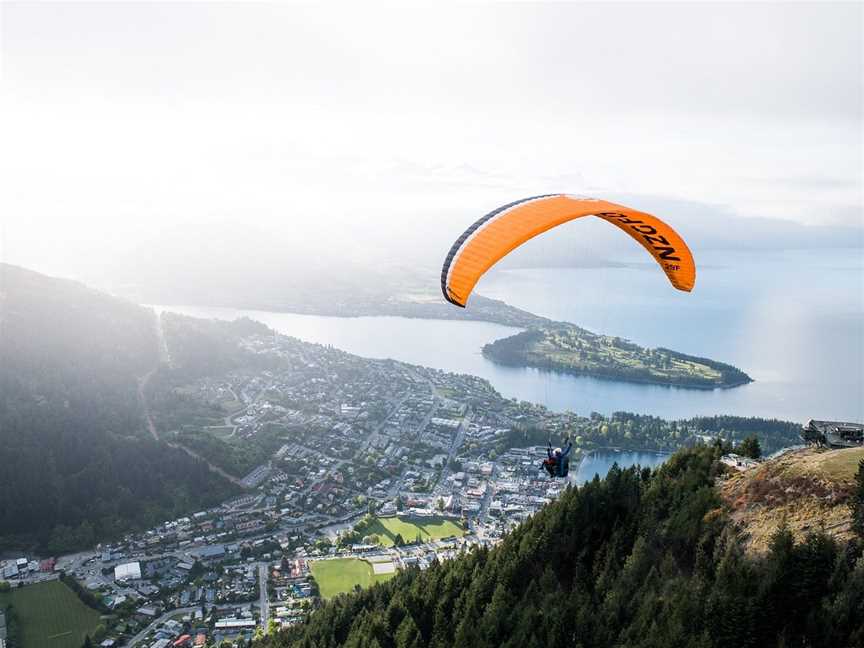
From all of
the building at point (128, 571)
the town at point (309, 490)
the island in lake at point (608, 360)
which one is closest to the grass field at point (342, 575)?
the town at point (309, 490)

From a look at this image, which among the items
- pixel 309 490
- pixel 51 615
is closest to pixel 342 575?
pixel 309 490

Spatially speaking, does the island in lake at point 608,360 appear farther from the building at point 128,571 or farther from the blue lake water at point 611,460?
the building at point 128,571

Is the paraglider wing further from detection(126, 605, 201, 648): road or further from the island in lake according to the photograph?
the island in lake

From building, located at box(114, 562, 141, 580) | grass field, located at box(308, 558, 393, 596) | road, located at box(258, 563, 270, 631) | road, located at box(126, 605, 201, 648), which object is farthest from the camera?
building, located at box(114, 562, 141, 580)

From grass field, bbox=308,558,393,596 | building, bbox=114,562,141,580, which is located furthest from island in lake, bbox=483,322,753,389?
building, bbox=114,562,141,580

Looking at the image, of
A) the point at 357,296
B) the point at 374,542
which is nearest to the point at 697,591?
the point at 374,542

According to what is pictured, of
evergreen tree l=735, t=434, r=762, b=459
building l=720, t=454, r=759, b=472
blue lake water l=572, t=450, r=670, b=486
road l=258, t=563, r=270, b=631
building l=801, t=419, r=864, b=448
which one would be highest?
building l=801, t=419, r=864, b=448

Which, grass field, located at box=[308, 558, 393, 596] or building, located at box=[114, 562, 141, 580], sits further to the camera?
building, located at box=[114, 562, 141, 580]
